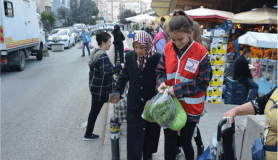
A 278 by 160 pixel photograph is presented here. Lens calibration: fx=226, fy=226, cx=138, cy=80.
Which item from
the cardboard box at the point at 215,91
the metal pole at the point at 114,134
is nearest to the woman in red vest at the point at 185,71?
the metal pole at the point at 114,134

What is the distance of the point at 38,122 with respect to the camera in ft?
16.4

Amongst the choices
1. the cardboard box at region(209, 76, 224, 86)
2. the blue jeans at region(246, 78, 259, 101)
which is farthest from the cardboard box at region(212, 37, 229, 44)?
the blue jeans at region(246, 78, 259, 101)

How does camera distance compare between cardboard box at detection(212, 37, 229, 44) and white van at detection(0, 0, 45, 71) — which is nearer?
cardboard box at detection(212, 37, 229, 44)

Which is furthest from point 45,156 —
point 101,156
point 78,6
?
point 78,6

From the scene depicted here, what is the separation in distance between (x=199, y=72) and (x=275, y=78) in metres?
5.71

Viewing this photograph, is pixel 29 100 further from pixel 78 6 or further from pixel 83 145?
pixel 78 6

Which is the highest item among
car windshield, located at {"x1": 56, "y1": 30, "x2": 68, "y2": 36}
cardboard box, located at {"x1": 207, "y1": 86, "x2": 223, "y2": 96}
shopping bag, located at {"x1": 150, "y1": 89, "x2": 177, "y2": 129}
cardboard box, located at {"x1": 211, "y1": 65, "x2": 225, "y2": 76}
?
car windshield, located at {"x1": 56, "y1": 30, "x2": 68, "y2": 36}

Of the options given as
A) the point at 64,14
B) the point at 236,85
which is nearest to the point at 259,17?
the point at 236,85

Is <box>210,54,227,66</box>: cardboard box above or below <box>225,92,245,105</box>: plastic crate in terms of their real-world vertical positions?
above

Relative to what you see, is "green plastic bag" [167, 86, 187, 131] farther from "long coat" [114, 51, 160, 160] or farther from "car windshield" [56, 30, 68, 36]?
"car windshield" [56, 30, 68, 36]

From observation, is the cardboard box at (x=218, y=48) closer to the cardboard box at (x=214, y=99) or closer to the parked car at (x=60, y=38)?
the cardboard box at (x=214, y=99)

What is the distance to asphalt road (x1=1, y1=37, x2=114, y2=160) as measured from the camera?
3.87 metres

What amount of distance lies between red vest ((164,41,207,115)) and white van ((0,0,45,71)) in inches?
328

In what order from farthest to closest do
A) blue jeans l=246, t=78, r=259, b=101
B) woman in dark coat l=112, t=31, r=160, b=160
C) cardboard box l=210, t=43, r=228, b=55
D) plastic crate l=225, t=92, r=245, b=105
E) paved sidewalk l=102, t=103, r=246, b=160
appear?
plastic crate l=225, t=92, r=245, b=105
blue jeans l=246, t=78, r=259, b=101
cardboard box l=210, t=43, r=228, b=55
paved sidewalk l=102, t=103, r=246, b=160
woman in dark coat l=112, t=31, r=160, b=160
